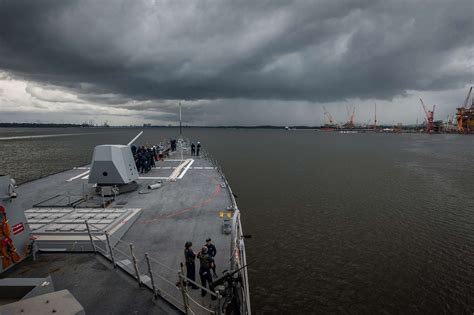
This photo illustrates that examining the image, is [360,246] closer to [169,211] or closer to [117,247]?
[169,211]

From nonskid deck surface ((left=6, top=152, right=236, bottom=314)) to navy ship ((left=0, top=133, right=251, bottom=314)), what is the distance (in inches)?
2.1

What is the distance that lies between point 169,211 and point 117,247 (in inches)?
179

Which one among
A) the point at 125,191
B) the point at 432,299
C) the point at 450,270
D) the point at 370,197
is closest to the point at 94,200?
the point at 125,191

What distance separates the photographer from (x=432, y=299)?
43.2 ft

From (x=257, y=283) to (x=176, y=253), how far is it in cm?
616

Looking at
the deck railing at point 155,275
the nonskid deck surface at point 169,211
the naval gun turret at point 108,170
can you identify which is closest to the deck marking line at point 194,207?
the nonskid deck surface at point 169,211

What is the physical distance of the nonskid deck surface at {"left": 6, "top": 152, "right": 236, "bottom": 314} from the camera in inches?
384

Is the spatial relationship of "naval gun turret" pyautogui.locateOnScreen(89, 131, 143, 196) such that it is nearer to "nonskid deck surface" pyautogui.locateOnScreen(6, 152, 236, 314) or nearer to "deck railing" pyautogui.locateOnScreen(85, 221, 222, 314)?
"nonskid deck surface" pyautogui.locateOnScreen(6, 152, 236, 314)

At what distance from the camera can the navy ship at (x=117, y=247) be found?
6.35m

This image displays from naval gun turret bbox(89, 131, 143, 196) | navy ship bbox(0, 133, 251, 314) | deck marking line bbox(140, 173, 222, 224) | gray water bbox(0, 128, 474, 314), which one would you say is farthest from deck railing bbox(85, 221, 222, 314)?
naval gun turret bbox(89, 131, 143, 196)

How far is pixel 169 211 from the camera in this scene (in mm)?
14906

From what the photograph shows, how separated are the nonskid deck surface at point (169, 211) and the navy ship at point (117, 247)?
0.05m

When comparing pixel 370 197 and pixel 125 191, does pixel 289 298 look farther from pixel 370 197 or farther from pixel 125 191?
pixel 370 197

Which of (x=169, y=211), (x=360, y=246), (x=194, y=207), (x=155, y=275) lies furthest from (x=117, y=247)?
(x=360, y=246)
